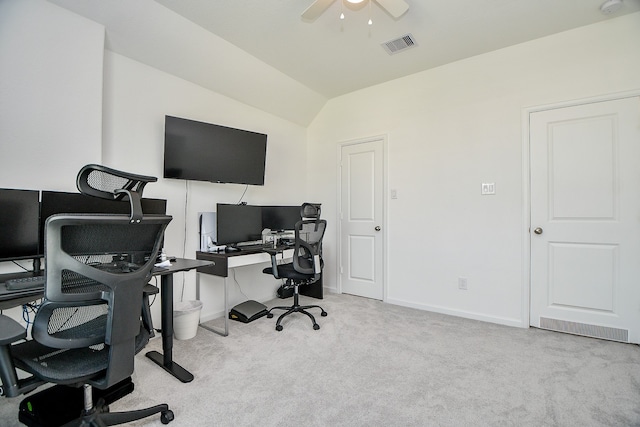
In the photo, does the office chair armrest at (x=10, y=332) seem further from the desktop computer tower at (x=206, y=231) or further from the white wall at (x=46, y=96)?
the desktop computer tower at (x=206, y=231)

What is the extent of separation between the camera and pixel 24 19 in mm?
1975

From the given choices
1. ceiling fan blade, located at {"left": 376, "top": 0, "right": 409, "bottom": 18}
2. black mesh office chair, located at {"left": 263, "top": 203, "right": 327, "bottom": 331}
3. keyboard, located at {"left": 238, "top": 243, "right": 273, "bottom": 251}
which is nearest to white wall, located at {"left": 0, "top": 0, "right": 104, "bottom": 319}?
keyboard, located at {"left": 238, "top": 243, "right": 273, "bottom": 251}

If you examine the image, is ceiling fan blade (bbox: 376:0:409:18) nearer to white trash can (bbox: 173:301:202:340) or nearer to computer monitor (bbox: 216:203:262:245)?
computer monitor (bbox: 216:203:262:245)

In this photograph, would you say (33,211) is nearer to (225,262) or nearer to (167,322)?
(167,322)

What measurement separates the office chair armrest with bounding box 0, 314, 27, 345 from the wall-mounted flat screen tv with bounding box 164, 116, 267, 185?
1.86 metres

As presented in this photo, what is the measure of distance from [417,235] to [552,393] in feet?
6.51

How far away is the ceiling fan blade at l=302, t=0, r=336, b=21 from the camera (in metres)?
2.06

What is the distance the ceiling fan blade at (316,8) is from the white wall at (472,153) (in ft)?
6.32

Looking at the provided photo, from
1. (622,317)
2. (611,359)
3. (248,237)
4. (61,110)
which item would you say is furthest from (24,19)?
(622,317)

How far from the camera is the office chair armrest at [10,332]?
3.42 ft

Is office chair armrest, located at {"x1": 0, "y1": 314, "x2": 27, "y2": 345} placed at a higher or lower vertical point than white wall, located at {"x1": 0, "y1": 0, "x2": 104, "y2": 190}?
lower

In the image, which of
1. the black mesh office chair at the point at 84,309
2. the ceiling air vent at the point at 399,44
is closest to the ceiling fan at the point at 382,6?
the ceiling air vent at the point at 399,44

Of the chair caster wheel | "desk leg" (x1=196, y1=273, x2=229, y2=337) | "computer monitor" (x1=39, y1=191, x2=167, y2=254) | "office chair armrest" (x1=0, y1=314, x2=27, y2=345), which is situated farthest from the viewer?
"desk leg" (x1=196, y1=273, x2=229, y2=337)

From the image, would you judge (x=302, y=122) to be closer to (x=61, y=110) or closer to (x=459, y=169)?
(x=459, y=169)
